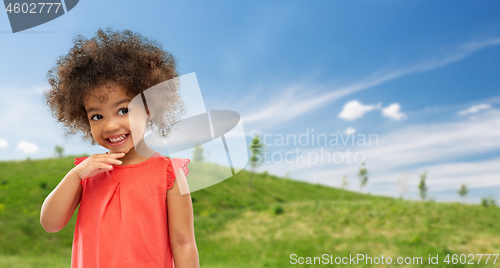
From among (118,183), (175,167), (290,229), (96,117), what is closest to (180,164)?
(175,167)

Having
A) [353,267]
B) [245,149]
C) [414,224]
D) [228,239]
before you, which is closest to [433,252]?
[414,224]

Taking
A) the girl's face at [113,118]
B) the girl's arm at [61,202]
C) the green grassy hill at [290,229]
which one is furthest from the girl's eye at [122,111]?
the green grassy hill at [290,229]

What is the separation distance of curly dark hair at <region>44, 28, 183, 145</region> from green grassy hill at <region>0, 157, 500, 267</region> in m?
7.64

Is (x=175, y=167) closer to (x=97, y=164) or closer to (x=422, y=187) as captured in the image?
(x=97, y=164)

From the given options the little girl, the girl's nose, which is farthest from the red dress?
the girl's nose

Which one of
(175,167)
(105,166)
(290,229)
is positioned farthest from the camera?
(290,229)

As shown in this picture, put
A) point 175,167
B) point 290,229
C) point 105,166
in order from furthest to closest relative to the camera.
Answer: point 290,229 < point 175,167 < point 105,166

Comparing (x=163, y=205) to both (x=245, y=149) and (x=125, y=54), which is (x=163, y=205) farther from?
(x=125, y=54)

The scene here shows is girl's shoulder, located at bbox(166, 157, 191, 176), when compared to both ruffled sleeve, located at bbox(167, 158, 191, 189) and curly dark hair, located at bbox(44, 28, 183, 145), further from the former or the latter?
curly dark hair, located at bbox(44, 28, 183, 145)

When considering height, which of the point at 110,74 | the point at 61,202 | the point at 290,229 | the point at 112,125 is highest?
the point at 110,74

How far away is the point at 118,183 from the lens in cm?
120

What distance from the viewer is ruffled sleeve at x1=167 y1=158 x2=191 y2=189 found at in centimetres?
119

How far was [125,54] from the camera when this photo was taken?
1.26 metres

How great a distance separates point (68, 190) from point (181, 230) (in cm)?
43
